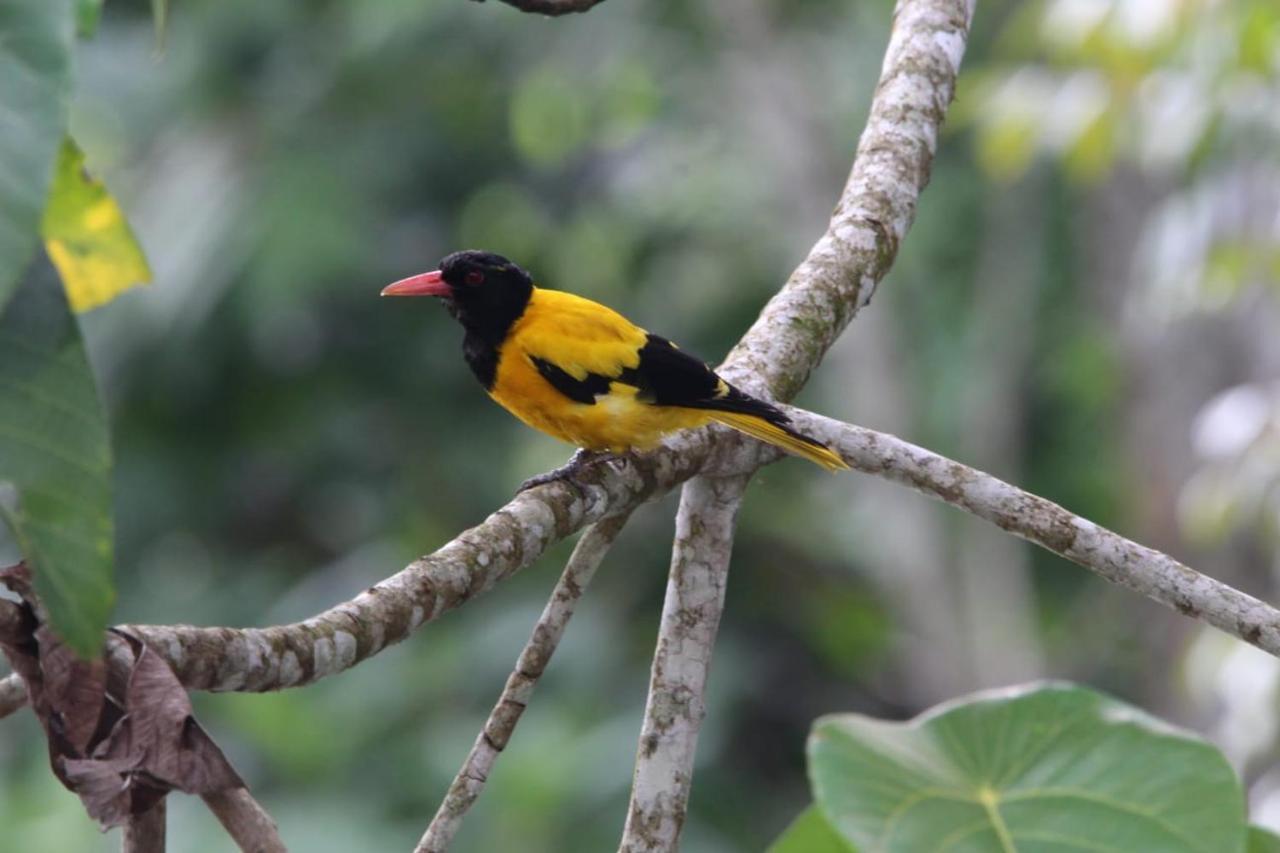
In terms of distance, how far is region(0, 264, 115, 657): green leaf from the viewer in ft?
3.68

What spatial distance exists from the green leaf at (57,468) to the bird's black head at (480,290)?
2218 millimetres

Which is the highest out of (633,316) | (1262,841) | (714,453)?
(633,316)

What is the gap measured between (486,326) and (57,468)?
2252 mm

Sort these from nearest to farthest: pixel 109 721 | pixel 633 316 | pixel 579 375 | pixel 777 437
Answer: pixel 109 721
pixel 777 437
pixel 579 375
pixel 633 316

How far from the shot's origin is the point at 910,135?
2.85 m

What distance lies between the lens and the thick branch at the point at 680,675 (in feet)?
7.07

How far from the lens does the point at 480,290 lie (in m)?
3.43

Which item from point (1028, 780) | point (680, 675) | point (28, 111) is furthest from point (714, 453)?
point (28, 111)

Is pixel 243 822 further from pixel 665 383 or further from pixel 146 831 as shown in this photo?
pixel 665 383

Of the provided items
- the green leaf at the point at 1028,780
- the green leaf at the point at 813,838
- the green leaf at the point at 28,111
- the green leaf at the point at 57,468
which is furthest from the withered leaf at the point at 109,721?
the green leaf at the point at 813,838

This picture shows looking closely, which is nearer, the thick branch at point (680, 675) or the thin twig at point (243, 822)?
the thin twig at point (243, 822)

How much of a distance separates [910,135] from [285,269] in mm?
6428

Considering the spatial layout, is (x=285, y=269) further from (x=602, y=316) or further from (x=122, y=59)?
(x=602, y=316)

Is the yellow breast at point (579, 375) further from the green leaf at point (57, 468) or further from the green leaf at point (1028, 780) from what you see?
the green leaf at point (57, 468)
